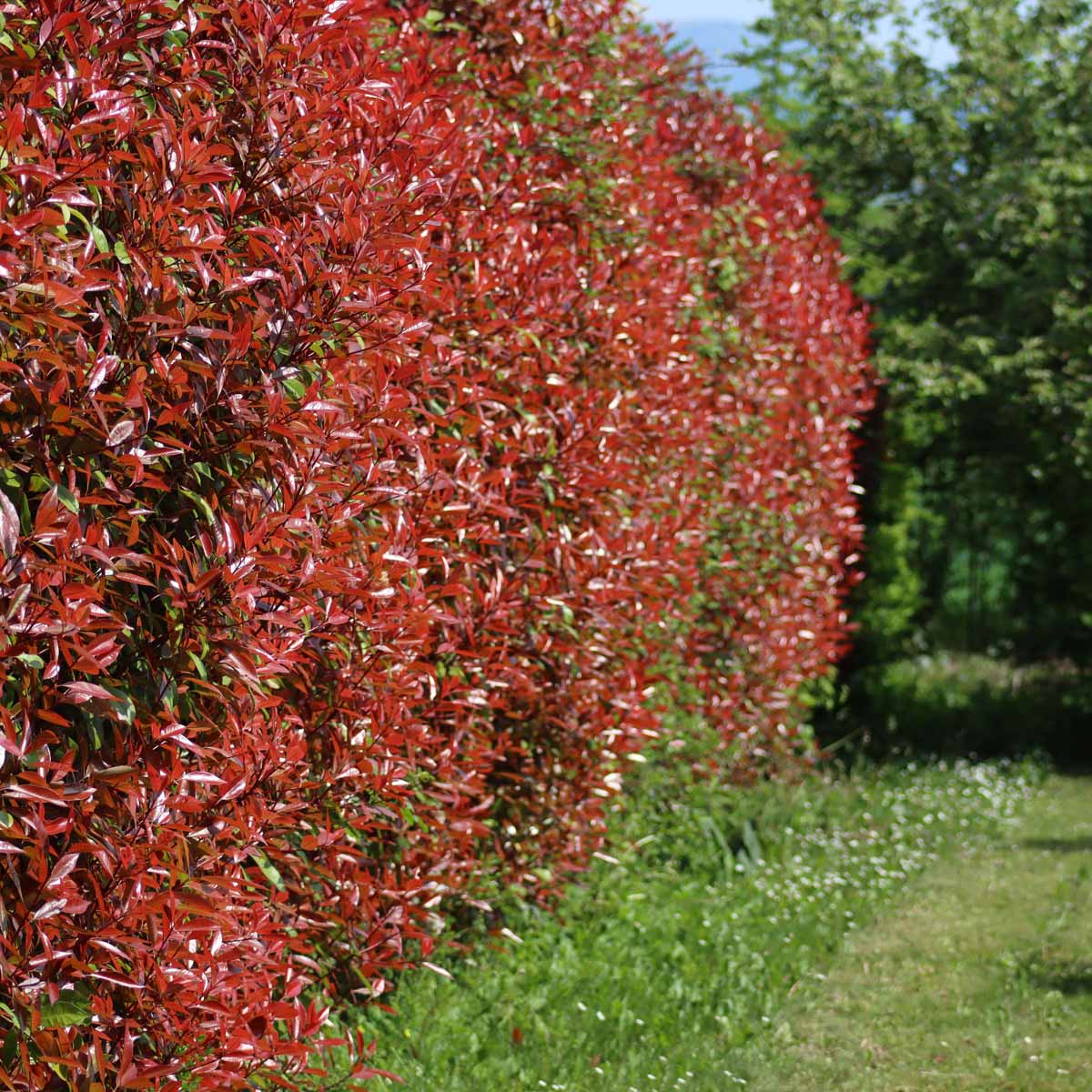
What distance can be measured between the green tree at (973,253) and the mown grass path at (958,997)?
12.5 feet

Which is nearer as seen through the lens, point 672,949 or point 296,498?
point 296,498

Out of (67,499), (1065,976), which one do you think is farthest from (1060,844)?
(67,499)

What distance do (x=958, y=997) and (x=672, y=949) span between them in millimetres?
1137

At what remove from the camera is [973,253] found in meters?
10.1

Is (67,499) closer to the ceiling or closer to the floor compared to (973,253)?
closer to the floor

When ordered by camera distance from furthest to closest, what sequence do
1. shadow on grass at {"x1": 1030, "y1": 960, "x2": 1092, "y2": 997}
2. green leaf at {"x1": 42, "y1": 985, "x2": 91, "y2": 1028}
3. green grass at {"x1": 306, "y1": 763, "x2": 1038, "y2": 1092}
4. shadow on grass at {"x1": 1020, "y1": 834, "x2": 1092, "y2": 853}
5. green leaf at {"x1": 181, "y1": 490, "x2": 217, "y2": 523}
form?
shadow on grass at {"x1": 1020, "y1": 834, "x2": 1092, "y2": 853}
shadow on grass at {"x1": 1030, "y1": 960, "x2": 1092, "y2": 997}
green grass at {"x1": 306, "y1": 763, "x2": 1038, "y2": 1092}
green leaf at {"x1": 181, "y1": 490, "x2": 217, "y2": 523}
green leaf at {"x1": 42, "y1": 985, "x2": 91, "y2": 1028}

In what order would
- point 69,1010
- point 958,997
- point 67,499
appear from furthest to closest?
point 958,997
point 69,1010
point 67,499

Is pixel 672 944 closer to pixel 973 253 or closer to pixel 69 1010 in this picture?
pixel 69 1010

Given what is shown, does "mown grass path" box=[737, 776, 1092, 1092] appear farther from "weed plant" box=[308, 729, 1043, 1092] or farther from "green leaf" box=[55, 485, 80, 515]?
"green leaf" box=[55, 485, 80, 515]

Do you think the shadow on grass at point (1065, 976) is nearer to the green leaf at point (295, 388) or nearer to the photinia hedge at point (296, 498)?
the photinia hedge at point (296, 498)

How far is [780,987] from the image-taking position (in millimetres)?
4965

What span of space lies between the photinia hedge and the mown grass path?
1.12 metres

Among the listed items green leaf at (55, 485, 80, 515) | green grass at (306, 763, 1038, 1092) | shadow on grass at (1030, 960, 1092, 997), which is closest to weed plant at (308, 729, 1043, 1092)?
green grass at (306, 763, 1038, 1092)

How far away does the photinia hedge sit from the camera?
7.57 feet
